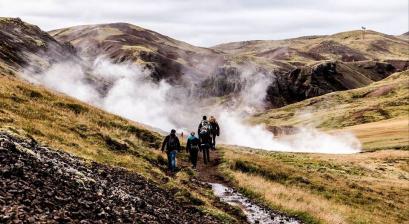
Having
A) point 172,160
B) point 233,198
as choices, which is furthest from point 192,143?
point 233,198

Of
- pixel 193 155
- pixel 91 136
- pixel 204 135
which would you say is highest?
pixel 91 136

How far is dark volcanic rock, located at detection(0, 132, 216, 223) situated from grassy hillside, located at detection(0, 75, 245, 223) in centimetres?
196

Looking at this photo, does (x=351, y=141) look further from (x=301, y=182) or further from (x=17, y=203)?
(x=17, y=203)

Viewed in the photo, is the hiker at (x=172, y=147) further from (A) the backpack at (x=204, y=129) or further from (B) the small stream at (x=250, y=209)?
(A) the backpack at (x=204, y=129)

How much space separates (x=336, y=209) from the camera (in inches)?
1459

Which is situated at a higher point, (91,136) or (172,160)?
(91,136)

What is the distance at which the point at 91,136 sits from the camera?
3728 cm

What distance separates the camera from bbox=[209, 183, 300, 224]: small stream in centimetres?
3004

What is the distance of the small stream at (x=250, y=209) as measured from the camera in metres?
30.0

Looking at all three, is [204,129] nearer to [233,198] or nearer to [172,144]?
[172,144]

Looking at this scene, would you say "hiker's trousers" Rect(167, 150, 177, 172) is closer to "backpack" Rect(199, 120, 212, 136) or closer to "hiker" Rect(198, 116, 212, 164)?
"hiker" Rect(198, 116, 212, 164)

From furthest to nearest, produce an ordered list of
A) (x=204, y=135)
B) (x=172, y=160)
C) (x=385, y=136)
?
(x=385, y=136) → (x=204, y=135) → (x=172, y=160)

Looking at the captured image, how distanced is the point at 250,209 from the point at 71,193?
615 inches

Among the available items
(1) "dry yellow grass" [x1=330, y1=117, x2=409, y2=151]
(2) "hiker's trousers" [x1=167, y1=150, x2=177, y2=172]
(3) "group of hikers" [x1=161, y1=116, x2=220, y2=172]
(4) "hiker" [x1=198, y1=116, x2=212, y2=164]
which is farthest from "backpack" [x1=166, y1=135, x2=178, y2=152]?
(1) "dry yellow grass" [x1=330, y1=117, x2=409, y2=151]
